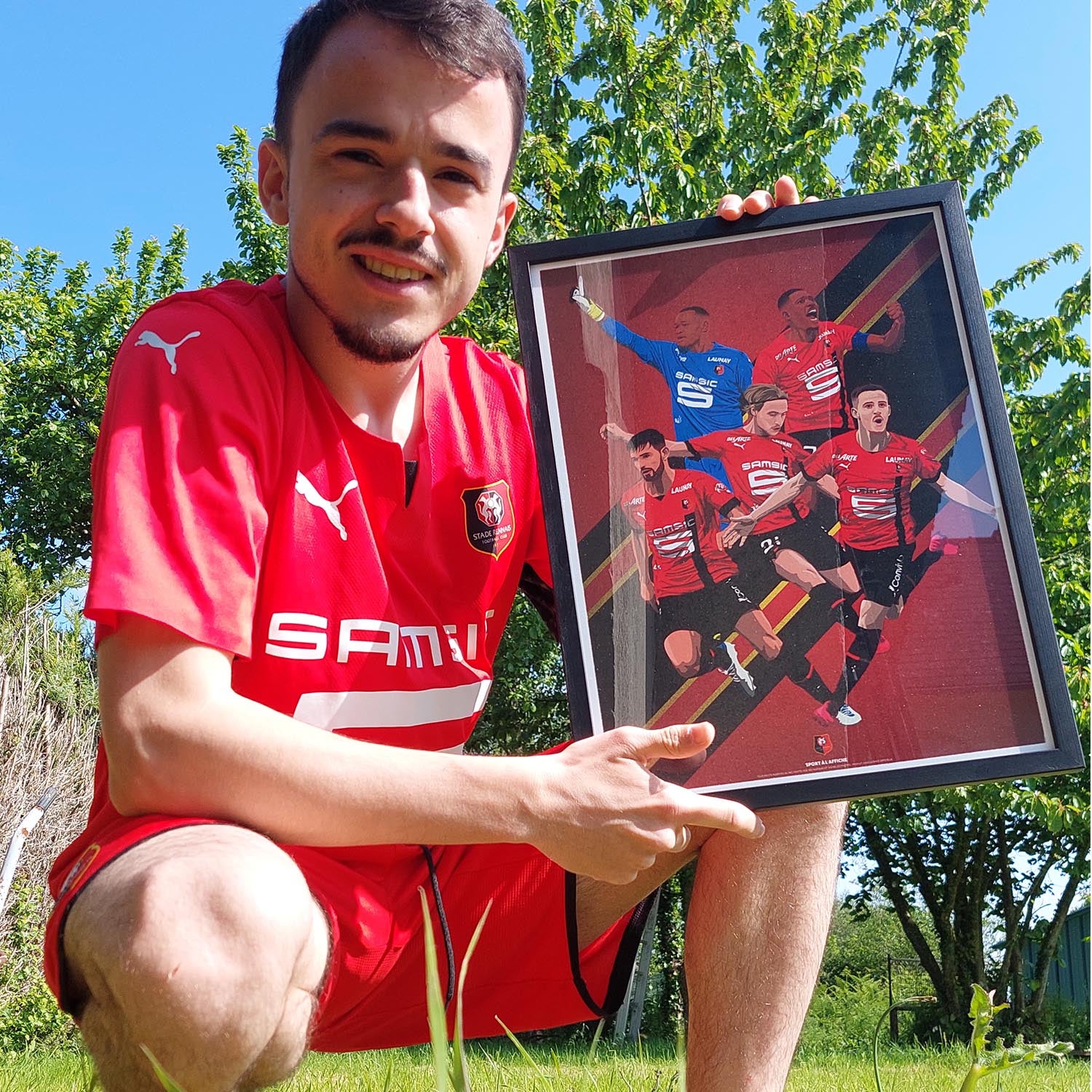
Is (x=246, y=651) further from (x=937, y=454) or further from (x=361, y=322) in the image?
(x=937, y=454)

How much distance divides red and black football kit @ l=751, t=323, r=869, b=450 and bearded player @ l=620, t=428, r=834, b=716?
0.19 metres

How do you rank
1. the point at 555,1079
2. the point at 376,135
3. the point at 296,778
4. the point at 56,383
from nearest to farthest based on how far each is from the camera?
the point at 296,778 → the point at 376,135 → the point at 555,1079 → the point at 56,383

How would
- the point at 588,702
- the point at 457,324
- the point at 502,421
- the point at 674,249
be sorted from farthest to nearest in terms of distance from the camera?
the point at 457,324, the point at 502,421, the point at 674,249, the point at 588,702

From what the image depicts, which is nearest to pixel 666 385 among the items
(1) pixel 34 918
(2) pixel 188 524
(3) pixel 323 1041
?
(2) pixel 188 524

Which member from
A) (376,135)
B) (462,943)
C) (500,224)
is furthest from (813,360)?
(462,943)

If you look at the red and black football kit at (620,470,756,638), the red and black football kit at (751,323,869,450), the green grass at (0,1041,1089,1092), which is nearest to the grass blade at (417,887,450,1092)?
the green grass at (0,1041,1089,1092)

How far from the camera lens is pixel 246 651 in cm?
146

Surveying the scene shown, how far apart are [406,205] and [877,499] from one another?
930 millimetres

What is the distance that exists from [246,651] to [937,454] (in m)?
1.17

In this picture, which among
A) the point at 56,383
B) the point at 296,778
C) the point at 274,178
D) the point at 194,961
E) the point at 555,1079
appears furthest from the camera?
the point at 56,383

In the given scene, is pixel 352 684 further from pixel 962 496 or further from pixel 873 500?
pixel 962 496

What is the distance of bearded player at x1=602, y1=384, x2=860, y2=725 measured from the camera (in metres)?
1.69

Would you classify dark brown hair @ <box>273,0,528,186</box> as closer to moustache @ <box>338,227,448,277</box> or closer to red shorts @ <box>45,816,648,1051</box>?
moustache @ <box>338,227,448,277</box>

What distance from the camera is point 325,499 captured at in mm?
1779
